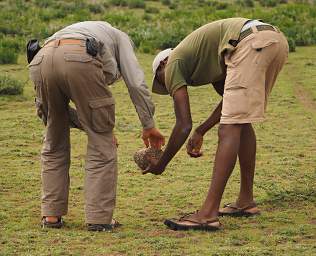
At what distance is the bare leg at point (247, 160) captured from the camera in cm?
656

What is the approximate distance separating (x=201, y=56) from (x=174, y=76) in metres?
0.23

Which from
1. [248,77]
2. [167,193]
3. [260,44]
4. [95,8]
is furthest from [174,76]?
[95,8]

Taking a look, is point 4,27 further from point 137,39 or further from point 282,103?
point 282,103

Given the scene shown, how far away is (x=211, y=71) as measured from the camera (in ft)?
20.4

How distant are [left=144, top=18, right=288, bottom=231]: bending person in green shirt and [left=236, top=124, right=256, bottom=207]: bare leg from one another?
36 cm

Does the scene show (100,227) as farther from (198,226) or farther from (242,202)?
(242,202)

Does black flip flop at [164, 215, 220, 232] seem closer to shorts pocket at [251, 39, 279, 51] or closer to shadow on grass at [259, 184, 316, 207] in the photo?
shadow on grass at [259, 184, 316, 207]

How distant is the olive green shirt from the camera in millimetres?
6074

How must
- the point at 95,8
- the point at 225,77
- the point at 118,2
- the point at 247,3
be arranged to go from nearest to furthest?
1. the point at 225,77
2. the point at 95,8
3. the point at 118,2
4. the point at 247,3

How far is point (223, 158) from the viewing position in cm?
606

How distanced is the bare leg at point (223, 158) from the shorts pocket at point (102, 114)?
72 centimetres

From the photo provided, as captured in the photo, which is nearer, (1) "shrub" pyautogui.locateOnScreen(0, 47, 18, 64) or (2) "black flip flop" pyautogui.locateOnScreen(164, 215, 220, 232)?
(2) "black flip flop" pyautogui.locateOnScreen(164, 215, 220, 232)

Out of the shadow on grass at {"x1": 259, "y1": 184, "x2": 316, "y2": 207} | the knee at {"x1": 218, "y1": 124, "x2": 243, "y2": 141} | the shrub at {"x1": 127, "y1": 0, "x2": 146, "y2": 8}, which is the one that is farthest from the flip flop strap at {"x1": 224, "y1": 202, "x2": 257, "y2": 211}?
the shrub at {"x1": 127, "y1": 0, "x2": 146, "y2": 8}

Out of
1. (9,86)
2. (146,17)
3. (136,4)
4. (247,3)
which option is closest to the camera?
(9,86)
